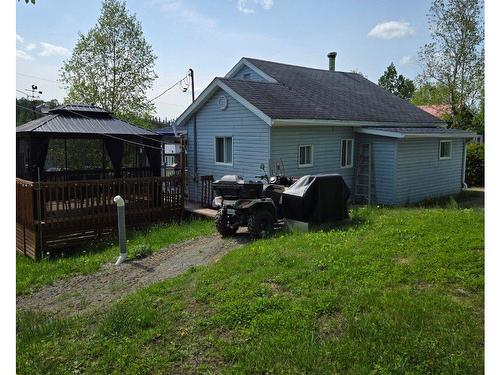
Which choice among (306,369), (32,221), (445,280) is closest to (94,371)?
(306,369)

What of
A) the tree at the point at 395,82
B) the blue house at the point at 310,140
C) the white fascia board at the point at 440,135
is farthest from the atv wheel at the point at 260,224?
the tree at the point at 395,82

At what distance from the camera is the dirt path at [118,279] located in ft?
20.4

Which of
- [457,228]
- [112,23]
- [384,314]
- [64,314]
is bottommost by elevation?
[64,314]

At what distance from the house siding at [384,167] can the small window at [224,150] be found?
16.7 ft

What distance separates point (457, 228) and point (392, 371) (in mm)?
4472

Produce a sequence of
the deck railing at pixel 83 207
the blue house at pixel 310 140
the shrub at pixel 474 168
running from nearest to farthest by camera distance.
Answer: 1. the deck railing at pixel 83 207
2. the blue house at pixel 310 140
3. the shrub at pixel 474 168

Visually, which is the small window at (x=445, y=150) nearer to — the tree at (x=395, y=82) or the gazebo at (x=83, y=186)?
the gazebo at (x=83, y=186)

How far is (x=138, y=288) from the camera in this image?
6.38 meters

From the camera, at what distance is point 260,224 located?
340 inches

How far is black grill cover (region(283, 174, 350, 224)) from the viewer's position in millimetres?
8922

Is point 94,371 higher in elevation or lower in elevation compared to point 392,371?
lower

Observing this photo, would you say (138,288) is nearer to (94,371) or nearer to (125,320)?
(125,320)

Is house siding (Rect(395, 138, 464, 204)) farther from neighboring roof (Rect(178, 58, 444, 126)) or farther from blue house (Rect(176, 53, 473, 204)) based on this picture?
neighboring roof (Rect(178, 58, 444, 126))

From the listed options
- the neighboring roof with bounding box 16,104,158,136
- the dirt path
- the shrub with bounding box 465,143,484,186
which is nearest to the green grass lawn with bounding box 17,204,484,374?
the dirt path
